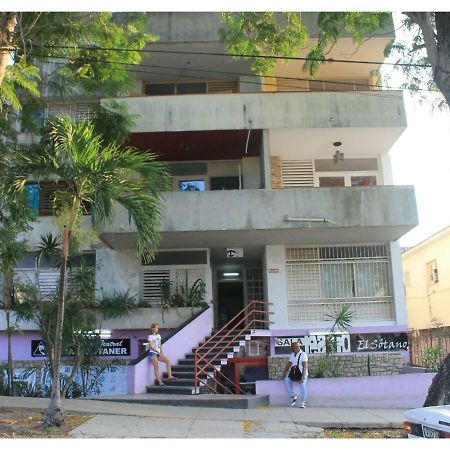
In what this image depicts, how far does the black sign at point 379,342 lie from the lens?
15.9 m

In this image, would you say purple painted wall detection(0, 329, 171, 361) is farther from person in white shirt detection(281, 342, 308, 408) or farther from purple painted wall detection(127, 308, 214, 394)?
person in white shirt detection(281, 342, 308, 408)

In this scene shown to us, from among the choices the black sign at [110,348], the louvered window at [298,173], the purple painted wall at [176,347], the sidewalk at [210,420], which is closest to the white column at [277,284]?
the purple painted wall at [176,347]

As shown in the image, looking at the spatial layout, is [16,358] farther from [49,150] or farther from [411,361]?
[411,361]

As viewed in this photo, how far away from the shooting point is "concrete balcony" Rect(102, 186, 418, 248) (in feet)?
48.8

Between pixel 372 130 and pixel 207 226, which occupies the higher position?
pixel 372 130

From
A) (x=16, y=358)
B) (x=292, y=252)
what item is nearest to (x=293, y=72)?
(x=292, y=252)

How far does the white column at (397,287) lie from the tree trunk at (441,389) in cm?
783

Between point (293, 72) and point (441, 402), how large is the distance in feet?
41.3

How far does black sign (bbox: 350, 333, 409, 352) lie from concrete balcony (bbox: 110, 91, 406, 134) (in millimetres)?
5930

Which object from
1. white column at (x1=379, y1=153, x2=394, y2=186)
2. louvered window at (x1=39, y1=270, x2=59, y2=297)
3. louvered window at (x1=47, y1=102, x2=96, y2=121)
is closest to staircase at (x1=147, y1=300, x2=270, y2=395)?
louvered window at (x1=39, y1=270, x2=59, y2=297)

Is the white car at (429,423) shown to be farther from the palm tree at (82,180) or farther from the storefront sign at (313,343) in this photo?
the storefront sign at (313,343)

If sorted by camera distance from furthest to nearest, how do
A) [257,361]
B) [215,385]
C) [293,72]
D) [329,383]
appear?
[293,72], [257,361], [215,385], [329,383]

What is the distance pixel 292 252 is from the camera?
16.7m
